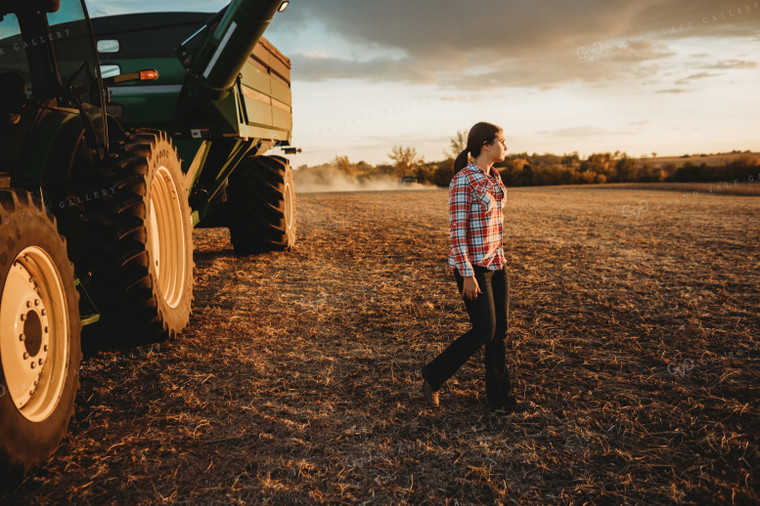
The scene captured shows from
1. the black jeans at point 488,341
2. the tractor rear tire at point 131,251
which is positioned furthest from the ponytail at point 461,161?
the tractor rear tire at point 131,251

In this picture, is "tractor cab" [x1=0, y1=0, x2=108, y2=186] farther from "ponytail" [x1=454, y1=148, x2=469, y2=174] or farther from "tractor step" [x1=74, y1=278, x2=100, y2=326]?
"ponytail" [x1=454, y1=148, x2=469, y2=174]

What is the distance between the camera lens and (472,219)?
3.08 m

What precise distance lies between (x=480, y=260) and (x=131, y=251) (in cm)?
225

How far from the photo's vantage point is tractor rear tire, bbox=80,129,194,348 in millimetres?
3498

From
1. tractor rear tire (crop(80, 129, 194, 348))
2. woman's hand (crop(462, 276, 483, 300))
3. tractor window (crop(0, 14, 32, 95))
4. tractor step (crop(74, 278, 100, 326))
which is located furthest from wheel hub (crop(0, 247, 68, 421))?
woman's hand (crop(462, 276, 483, 300))

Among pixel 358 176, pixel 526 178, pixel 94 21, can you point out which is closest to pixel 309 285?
pixel 94 21

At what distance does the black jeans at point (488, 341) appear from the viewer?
3090mm

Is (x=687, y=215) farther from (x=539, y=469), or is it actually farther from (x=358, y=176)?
(x=358, y=176)

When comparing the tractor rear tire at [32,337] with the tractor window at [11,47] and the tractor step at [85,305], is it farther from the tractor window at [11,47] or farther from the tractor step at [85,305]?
the tractor window at [11,47]

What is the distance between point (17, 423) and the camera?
2223mm

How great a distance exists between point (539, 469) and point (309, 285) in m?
4.19

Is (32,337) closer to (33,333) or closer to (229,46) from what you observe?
(33,333)

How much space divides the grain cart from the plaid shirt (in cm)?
205

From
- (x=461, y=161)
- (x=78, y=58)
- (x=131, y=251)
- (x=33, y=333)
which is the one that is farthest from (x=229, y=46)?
(x=33, y=333)
